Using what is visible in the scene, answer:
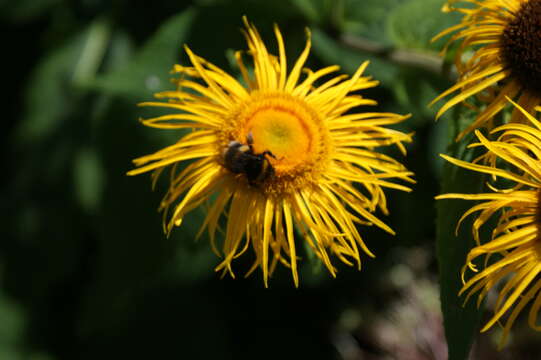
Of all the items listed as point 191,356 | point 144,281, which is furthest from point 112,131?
point 191,356

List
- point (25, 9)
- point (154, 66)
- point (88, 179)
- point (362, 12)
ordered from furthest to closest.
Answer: point (25, 9) < point (88, 179) < point (362, 12) < point (154, 66)

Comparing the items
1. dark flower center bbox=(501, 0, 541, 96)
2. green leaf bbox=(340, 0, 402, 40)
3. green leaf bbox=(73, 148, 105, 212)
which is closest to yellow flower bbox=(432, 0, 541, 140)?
dark flower center bbox=(501, 0, 541, 96)

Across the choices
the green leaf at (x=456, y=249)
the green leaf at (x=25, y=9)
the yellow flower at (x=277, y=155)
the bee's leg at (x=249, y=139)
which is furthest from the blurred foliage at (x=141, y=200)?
the green leaf at (x=456, y=249)

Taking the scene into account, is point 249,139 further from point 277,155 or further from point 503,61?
point 503,61

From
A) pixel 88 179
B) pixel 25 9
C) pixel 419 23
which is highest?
pixel 25 9

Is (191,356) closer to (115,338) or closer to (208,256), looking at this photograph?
(115,338)

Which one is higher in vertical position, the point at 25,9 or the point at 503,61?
the point at 25,9

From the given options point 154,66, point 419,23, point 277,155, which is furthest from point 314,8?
point 277,155
